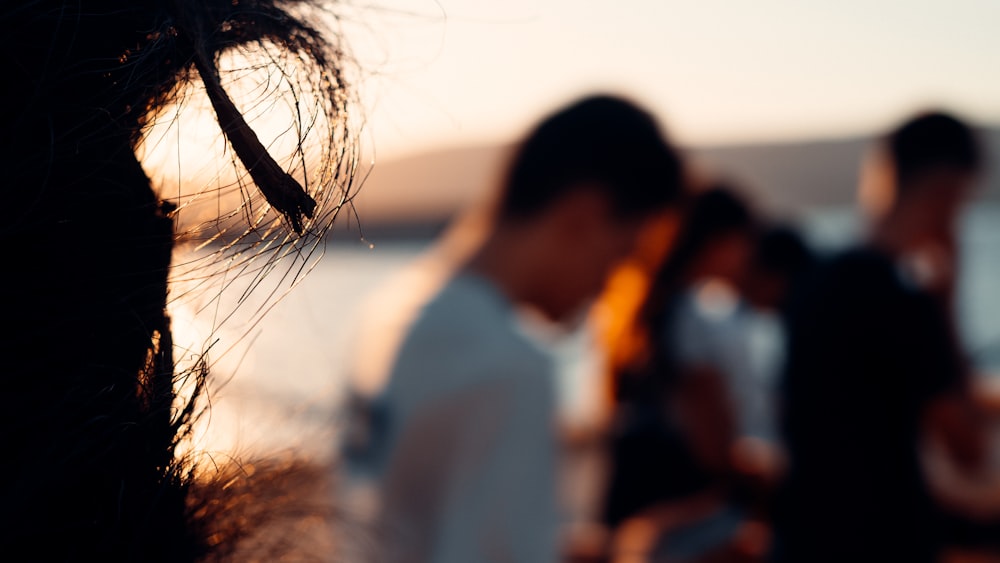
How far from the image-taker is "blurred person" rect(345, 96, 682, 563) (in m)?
1.52

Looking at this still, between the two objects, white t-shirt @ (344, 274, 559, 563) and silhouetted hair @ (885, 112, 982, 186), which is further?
silhouetted hair @ (885, 112, 982, 186)

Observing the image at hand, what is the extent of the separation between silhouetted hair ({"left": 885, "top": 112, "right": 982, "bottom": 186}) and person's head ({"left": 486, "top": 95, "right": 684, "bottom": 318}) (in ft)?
4.56

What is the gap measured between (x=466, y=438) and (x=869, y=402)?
3.37 feet

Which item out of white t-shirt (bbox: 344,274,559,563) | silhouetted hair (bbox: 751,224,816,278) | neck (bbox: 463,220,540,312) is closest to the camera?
white t-shirt (bbox: 344,274,559,563)

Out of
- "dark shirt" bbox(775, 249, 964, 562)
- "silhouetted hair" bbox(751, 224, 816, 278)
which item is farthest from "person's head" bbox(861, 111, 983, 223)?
"dark shirt" bbox(775, 249, 964, 562)

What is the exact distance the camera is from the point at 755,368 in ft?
11.1

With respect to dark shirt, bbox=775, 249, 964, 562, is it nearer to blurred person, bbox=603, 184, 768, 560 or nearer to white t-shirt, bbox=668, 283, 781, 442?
white t-shirt, bbox=668, 283, 781, 442

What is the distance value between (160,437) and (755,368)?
123 inches

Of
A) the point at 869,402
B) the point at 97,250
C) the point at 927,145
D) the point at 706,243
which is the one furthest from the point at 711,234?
the point at 97,250

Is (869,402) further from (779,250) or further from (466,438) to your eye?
(779,250)

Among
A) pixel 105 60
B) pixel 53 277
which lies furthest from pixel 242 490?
pixel 105 60

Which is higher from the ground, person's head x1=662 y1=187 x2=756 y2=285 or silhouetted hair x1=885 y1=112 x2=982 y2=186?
person's head x1=662 y1=187 x2=756 y2=285

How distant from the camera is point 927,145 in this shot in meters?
2.80

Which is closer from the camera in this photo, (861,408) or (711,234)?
(861,408)
